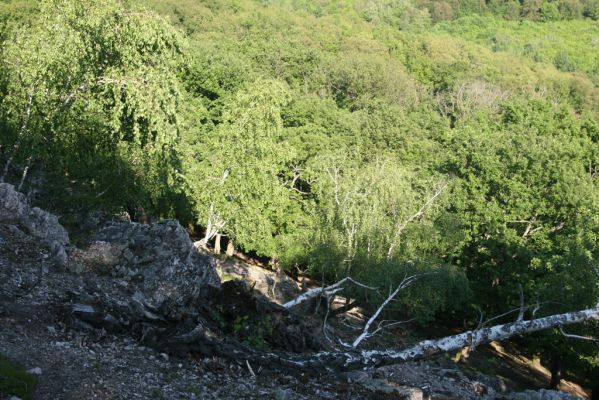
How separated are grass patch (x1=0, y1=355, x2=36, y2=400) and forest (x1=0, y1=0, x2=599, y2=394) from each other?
29.4 feet

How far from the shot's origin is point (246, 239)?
30.2 m

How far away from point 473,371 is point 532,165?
1322cm

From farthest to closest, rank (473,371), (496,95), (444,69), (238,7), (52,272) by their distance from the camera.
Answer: (238,7), (444,69), (496,95), (473,371), (52,272)

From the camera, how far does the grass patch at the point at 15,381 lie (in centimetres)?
614

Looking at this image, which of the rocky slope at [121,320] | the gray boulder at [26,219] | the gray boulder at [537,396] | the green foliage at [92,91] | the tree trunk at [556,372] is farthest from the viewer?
the tree trunk at [556,372]

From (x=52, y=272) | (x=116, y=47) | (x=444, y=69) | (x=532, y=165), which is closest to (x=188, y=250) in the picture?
(x=52, y=272)

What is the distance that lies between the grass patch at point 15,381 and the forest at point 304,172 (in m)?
8.97

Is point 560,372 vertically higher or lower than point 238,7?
lower

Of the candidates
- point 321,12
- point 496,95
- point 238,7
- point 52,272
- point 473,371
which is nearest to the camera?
point 52,272

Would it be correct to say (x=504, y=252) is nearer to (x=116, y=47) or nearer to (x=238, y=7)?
(x=116, y=47)

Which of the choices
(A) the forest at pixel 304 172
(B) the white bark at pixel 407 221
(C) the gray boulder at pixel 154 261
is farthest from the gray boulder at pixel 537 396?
(B) the white bark at pixel 407 221

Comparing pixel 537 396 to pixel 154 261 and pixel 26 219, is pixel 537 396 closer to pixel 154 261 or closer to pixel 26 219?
pixel 154 261

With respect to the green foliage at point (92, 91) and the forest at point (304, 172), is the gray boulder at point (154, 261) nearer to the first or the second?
the green foliage at point (92, 91)

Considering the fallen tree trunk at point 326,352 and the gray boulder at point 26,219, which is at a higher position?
the gray boulder at point 26,219
